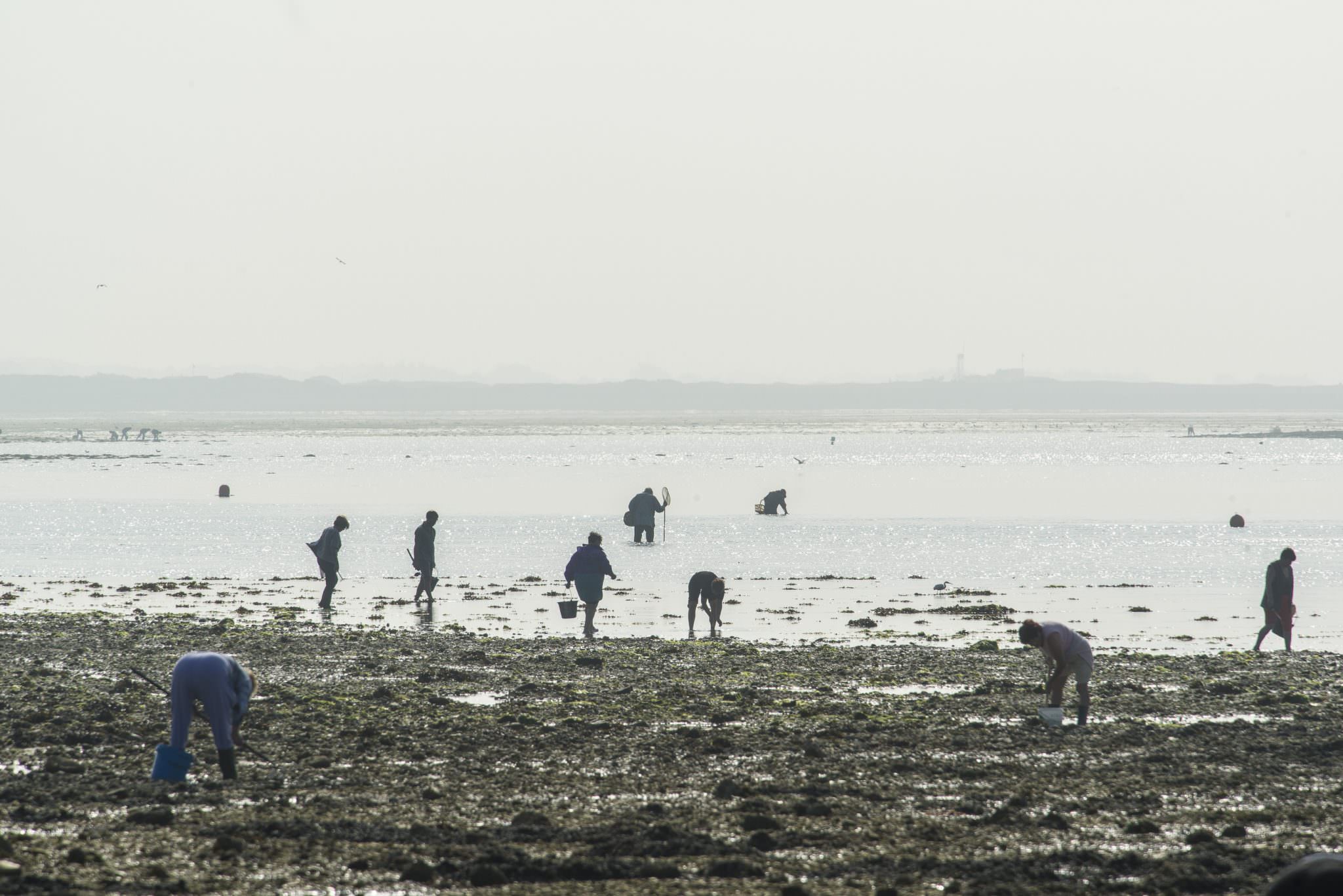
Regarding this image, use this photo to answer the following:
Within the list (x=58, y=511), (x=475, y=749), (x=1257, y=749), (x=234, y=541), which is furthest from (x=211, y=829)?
(x=58, y=511)

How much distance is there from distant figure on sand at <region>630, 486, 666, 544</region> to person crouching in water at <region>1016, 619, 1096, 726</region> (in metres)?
25.0

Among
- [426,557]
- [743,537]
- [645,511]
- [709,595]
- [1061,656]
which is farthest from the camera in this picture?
[743,537]

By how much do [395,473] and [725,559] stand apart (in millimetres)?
46602

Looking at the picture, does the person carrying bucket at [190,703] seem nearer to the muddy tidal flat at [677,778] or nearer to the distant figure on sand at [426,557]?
the muddy tidal flat at [677,778]

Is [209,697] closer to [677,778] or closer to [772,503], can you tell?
[677,778]

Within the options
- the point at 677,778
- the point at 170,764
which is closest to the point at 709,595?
the point at 677,778

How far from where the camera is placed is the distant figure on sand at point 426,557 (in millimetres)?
25500

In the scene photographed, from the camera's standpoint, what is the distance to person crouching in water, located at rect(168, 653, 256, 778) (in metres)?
11.4

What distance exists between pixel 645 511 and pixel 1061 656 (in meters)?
25.6

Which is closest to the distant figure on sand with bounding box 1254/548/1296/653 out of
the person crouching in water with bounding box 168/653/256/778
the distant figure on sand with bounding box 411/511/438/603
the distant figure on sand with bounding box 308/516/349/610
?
the distant figure on sand with bounding box 411/511/438/603

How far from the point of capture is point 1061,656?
559 inches

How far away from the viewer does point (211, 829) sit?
987 centimetres

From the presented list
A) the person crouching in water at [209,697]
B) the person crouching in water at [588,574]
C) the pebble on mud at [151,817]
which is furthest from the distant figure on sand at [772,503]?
the pebble on mud at [151,817]

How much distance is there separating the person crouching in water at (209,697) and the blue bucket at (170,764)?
55 mm
